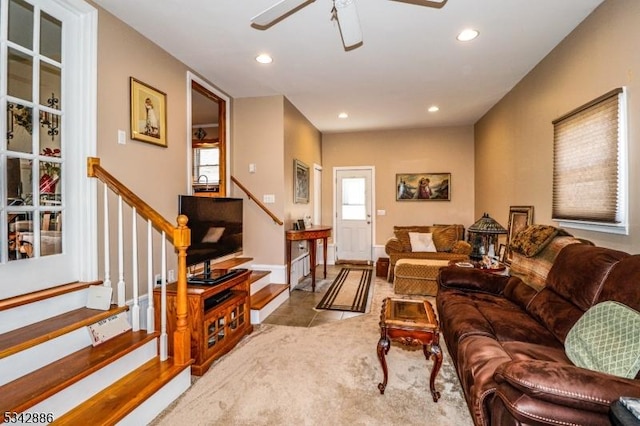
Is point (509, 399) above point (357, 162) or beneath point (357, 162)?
beneath

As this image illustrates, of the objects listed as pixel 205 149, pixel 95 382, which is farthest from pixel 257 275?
pixel 205 149

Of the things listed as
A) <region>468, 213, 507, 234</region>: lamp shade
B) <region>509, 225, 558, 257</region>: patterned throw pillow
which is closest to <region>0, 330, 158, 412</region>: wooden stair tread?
<region>509, 225, 558, 257</region>: patterned throw pillow

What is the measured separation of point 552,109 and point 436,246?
2671mm

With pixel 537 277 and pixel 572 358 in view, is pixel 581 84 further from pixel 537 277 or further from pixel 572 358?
pixel 572 358

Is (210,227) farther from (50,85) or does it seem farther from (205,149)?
(205,149)

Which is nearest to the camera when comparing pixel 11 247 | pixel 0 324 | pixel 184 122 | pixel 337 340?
pixel 0 324

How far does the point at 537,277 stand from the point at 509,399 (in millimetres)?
1631

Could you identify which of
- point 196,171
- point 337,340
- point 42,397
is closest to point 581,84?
point 337,340

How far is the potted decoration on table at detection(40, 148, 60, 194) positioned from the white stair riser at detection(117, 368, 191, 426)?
1.50 meters

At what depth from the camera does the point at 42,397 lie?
4.61 ft

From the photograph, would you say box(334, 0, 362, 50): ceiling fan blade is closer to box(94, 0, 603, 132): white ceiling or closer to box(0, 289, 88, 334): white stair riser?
box(94, 0, 603, 132): white ceiling

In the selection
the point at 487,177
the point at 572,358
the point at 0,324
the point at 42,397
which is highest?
the point at 487,177

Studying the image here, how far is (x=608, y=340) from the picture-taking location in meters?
1.35

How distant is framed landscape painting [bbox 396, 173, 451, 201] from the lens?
601 centimetres
